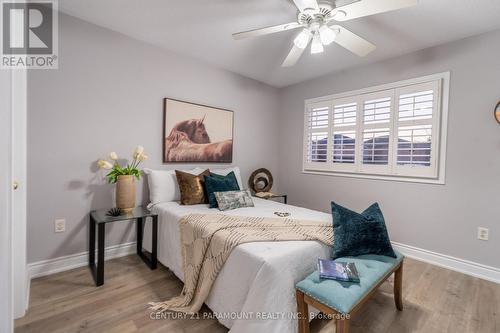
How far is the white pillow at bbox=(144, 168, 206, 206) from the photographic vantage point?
2.55 meters

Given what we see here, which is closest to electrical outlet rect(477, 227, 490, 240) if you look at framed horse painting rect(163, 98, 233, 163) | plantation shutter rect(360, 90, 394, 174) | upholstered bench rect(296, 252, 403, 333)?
plantation shutter rect(360, 90, 394, 174)

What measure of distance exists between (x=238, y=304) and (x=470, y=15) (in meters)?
3.03

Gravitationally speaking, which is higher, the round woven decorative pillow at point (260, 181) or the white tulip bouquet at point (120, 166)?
the white tulip bouquet at point (120, 166)

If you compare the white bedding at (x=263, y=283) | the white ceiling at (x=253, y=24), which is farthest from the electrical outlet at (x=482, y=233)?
the white ceiling at (x=253, y=24)

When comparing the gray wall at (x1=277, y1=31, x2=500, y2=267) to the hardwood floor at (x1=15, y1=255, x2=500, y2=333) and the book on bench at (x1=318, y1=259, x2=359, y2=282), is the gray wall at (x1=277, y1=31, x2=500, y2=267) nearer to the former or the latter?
the hardwood floor at (x1=15, y1=255, x2=500, y2=333)

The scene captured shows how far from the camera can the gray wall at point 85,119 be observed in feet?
6.88

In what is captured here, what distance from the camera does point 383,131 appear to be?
2934 millimetres

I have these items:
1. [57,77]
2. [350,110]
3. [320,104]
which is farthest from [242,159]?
[57,77]

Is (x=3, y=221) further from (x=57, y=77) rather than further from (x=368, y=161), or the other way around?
(x=368, y=161)

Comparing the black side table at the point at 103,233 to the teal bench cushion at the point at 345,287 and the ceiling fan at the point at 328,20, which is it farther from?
the ceiling fan at the point at 328,20

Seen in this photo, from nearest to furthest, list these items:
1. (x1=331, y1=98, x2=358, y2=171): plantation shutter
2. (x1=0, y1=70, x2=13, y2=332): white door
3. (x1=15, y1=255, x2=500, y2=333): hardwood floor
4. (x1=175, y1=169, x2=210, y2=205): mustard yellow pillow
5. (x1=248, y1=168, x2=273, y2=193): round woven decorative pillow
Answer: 1. (x1=0, y1=70, x2=13, y2=332): white door
2. (x1=15, y1=255, x2=500, y2=333): hardwood floor
3. (x1=175, y1=169, x2=210, y2=205): mustard yellow pillow
4. (x1=331, y1=98, x2=358, y2=171): plantation shutter
5. (x1=248, y1=168, x2=273, y2=193): round woven decorative pillow

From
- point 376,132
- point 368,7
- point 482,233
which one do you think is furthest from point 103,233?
point 482,233

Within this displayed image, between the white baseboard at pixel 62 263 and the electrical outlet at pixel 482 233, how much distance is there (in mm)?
3781

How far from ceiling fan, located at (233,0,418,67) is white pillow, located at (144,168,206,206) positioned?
5.41 feet
